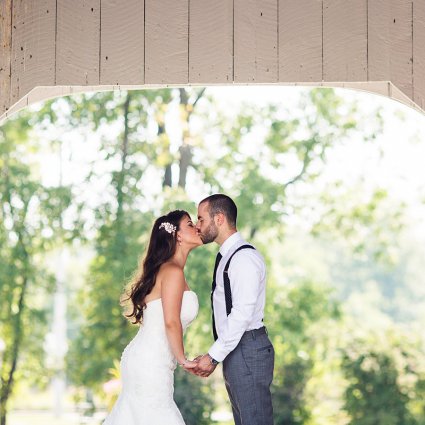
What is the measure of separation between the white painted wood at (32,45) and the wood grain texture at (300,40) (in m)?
1.13

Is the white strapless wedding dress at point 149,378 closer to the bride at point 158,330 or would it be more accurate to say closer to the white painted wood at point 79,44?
the bride at point 158,330

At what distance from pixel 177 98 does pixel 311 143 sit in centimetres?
182

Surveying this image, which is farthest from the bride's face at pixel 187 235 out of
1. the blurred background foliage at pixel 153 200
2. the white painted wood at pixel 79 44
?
the blurred background foliage at pixel 153 200

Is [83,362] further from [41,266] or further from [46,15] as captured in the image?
[46,15]

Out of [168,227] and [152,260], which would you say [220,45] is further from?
[152,260]

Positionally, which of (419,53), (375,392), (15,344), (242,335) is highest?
(419,53)

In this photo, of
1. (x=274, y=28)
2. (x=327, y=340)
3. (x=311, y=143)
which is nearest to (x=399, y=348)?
(x=327, y=340)

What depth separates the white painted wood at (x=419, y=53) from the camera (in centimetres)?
434

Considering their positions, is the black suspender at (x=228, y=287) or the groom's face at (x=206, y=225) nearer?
the black suspender at (x=228, y=287)

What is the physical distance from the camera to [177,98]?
1155 centimetres

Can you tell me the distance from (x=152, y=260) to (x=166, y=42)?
3.51 feet

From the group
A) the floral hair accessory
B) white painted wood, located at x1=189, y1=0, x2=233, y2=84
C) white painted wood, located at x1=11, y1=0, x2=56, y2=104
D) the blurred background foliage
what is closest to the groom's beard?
the floral hair accessory

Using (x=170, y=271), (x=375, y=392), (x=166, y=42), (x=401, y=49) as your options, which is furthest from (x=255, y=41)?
(x=375, y=392)

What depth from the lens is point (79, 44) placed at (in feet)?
14.4
